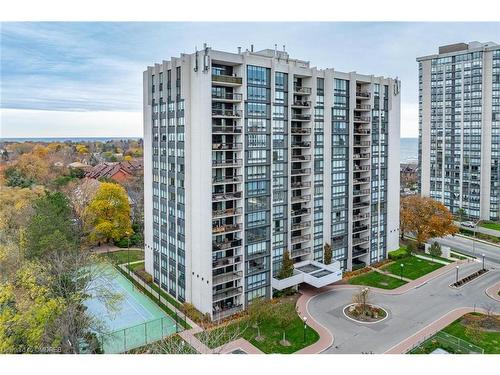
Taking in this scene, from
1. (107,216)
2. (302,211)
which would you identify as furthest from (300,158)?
(107,216)

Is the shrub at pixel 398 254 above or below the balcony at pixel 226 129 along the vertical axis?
below

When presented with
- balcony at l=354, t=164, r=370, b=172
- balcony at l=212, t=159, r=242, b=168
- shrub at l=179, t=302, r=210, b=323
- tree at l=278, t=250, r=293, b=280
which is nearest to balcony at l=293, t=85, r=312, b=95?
balcony at l=212, t=159, r=242, b=168

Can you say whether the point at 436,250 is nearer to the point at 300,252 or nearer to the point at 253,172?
the point at 300,252

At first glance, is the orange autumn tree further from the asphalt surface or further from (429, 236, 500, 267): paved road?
the asphalt surface

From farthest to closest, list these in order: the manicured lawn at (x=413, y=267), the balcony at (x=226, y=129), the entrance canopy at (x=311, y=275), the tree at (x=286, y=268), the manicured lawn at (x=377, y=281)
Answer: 1. the manicured lawn at (x=413, y=267)
2. the manicured lawn at (x=377, y=281)
3. the tree at (x=286, y=268)
4. the entrance canopy at (x=311, y=275)
5. the balcony at (x=226, y=129)

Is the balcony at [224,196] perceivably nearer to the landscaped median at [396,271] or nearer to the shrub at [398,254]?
the landscaped median at [396,271]

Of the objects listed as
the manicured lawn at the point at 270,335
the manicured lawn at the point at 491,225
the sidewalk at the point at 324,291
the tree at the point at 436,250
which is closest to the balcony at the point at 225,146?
the manicured lawn at the point at 270,335
